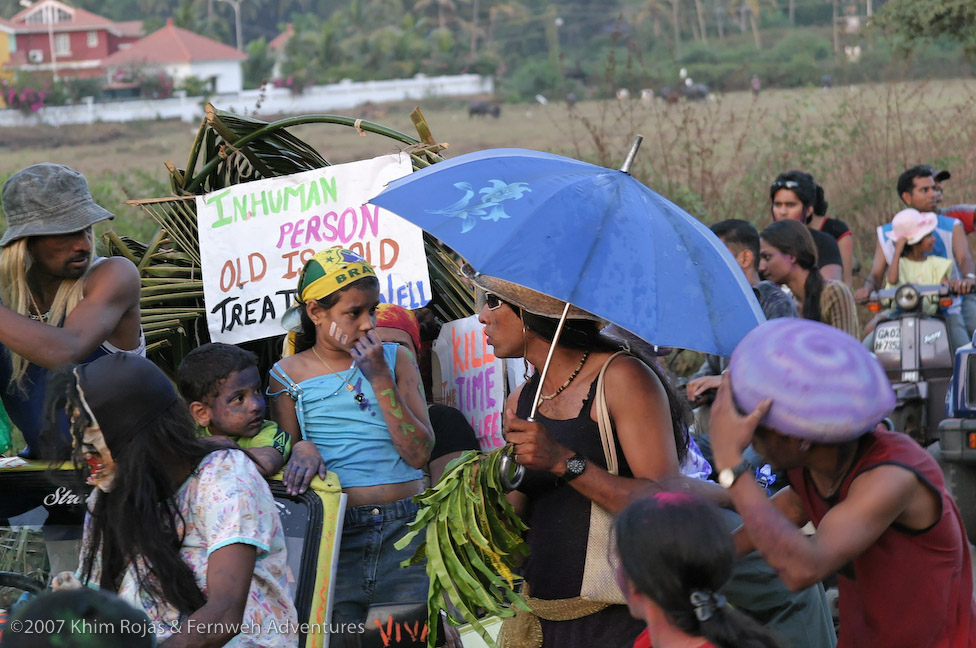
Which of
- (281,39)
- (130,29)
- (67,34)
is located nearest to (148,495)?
(281,39)

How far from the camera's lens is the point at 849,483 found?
2.62m

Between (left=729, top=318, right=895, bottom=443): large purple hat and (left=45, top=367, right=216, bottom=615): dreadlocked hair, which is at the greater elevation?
(left=729, top=318, right=895, bottom=443): large purple hat

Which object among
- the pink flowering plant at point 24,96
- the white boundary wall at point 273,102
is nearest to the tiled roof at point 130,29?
the white boundary wall at point 273,102

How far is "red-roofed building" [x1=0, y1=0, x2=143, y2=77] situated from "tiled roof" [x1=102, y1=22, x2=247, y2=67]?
10.5m

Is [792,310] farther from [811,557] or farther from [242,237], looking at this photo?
[811,557]

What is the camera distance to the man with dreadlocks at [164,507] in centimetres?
281

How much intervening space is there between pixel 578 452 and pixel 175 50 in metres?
81.1

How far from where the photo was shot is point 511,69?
245 feet

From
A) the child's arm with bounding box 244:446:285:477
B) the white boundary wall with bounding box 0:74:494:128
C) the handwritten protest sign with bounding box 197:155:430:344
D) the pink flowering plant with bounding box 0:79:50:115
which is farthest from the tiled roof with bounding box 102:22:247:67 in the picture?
the child's arm with bounding box 244:446:285:477

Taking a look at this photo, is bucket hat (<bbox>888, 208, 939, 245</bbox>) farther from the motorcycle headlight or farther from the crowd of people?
the crowd of people

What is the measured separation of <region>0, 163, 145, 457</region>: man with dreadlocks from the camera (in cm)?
370

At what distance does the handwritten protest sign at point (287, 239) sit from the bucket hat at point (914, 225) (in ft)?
17.8

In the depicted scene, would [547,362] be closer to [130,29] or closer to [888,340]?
[888,340]

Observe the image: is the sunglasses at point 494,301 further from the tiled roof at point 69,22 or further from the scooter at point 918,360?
the tiled roof at point 69,22
